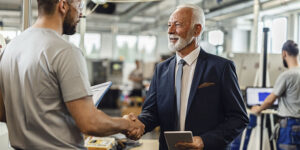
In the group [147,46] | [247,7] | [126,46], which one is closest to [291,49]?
[247,7]

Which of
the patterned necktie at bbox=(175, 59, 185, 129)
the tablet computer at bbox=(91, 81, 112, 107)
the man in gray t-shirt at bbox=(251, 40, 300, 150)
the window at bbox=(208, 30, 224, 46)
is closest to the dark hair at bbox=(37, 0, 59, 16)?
the tablet computer at bbox=(91, 81, 112, 107)

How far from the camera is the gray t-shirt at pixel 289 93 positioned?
3664 mm

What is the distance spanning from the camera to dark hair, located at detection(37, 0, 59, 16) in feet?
4.05

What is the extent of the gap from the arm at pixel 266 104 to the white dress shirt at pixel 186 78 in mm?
2377

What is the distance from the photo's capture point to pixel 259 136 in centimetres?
423

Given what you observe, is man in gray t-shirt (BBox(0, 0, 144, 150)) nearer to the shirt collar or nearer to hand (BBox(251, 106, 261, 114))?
the shirt collar

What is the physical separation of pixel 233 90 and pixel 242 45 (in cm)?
1203

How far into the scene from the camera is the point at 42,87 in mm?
1157

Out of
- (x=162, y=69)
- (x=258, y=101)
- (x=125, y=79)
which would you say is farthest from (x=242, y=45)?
(x=162, y=69)

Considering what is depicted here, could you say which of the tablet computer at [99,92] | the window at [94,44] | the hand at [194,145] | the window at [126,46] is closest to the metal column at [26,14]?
the tablet computer at [99,92]

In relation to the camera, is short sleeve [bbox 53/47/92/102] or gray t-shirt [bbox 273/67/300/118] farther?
gray t-shirt [bbox 273/67/300/118]

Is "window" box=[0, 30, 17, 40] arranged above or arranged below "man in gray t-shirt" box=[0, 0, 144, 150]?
above

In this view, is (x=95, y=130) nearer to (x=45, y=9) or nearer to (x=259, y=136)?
(x=45, y=9)

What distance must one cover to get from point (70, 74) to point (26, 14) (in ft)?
3.05
